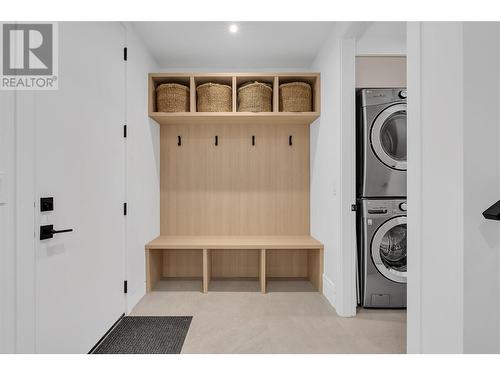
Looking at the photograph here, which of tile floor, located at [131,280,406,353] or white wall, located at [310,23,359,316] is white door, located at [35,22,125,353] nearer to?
tile floor, located at [131,280,406,353]

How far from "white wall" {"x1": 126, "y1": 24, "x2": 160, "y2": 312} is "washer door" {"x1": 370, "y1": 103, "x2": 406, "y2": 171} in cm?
202

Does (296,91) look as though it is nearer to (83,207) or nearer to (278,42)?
(278,42)

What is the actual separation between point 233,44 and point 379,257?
233 cm

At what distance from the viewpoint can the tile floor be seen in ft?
6.52

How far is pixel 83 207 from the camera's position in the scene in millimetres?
1800

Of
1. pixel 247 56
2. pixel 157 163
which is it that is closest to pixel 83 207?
pixel 157 163

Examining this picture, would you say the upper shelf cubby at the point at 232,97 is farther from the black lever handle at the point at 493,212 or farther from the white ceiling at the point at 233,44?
the black lever handle at the point at 493,212

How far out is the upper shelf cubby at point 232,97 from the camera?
304 centimetres

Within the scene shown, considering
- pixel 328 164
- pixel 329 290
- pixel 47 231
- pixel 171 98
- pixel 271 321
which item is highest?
pixel 171 98

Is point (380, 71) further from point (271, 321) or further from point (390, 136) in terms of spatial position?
point (271, 321)

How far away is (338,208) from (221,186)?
4.77 ft

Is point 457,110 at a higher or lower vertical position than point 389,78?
lower

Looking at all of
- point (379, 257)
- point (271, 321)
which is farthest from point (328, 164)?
point (271, 321)

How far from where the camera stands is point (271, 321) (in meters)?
2.36
